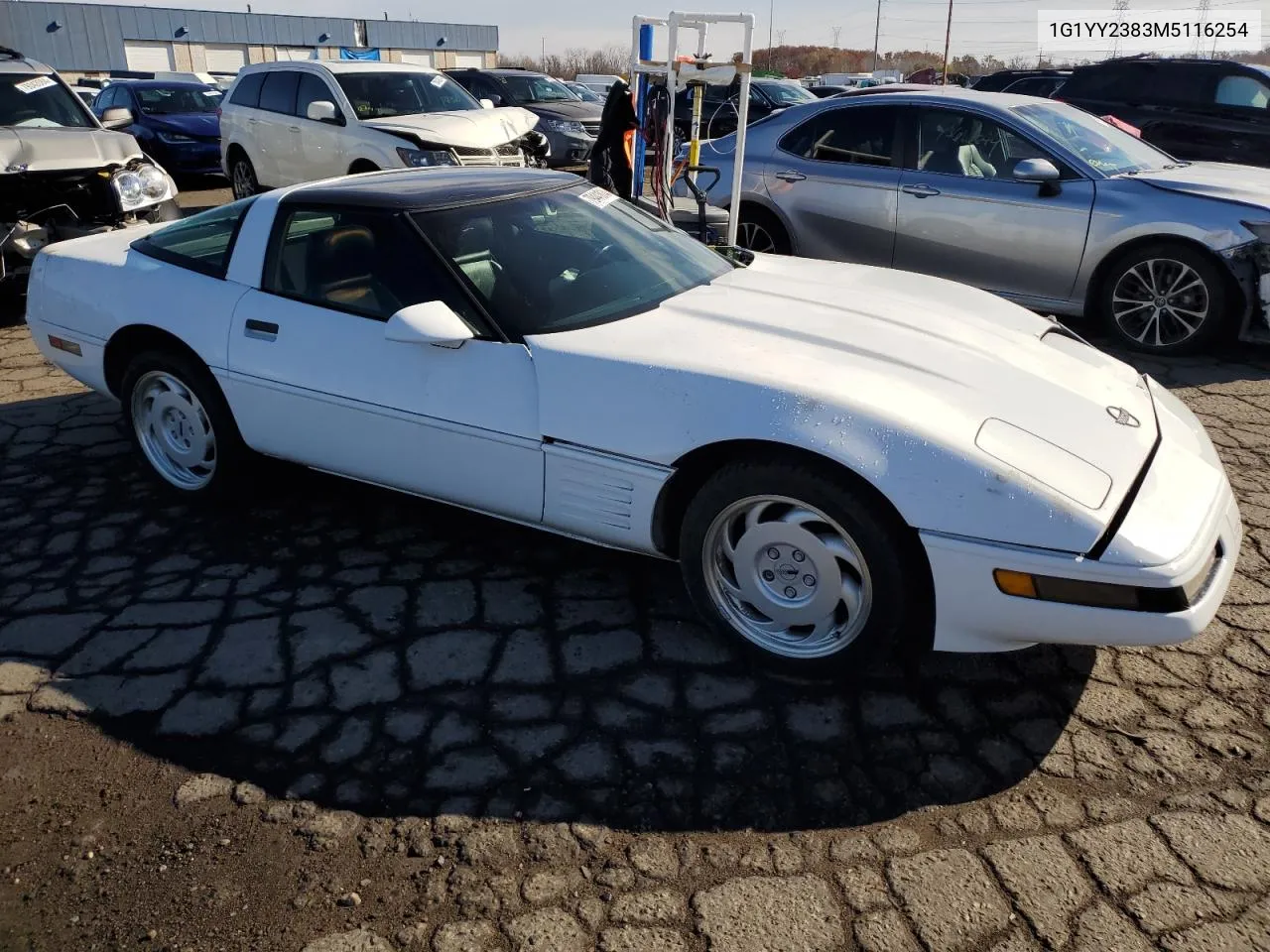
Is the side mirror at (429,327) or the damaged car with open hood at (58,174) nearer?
the side mirror at (429,327)

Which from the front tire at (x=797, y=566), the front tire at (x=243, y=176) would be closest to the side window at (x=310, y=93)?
the front tire at (x=243, y=176)

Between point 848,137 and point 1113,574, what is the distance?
5205mm

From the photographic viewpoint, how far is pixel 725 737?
268 centimetres

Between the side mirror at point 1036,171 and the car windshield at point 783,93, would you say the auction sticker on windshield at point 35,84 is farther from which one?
the car windshield at point 783,93

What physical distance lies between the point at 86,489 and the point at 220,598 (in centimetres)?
133

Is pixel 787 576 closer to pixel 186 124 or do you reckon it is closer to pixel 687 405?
pixel 687 405

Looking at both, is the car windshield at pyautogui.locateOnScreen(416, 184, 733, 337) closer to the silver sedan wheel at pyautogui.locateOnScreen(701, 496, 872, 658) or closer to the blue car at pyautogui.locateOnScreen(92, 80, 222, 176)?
the silver sedan wheel at pyautogui.locateOnScreen(701, 496, 872, 658)

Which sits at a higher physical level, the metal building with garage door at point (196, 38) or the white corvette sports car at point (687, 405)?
the metal building with garage door at point (196, 38)

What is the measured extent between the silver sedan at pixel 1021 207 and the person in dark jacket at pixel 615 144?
2.61 ft

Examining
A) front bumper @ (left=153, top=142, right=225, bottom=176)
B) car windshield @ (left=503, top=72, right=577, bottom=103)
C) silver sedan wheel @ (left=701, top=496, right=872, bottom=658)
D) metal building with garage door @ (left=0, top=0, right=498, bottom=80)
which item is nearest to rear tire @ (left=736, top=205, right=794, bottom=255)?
silver sedan wheel @ (left=701, top=496, right=872, bottom=658)

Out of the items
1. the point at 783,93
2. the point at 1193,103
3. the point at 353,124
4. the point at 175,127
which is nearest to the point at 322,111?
the point at 353,124

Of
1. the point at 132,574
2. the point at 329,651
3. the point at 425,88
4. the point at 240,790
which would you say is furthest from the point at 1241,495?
the point at 425,88

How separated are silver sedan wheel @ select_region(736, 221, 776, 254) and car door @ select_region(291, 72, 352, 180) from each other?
Answer: 4.24 meters

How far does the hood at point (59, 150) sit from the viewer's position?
6.88m
